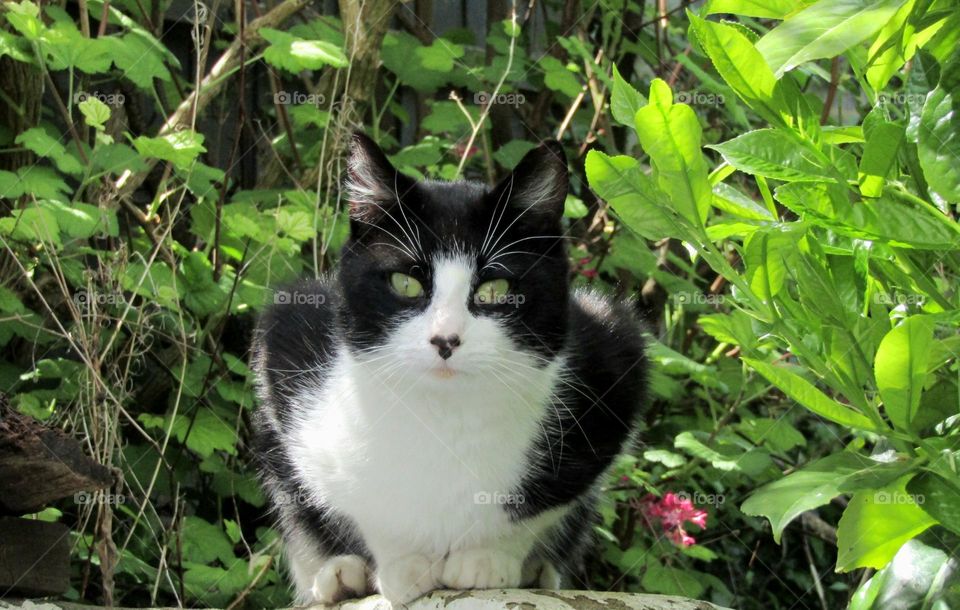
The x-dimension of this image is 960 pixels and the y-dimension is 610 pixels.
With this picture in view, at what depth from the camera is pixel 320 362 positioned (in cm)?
180

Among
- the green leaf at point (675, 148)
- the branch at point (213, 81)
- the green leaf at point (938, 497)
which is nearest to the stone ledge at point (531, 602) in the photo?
the green leaf at point (938, 497)

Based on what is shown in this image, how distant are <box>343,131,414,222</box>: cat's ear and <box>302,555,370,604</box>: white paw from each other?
22.3 inches

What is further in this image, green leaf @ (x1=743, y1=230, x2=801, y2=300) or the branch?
the branch

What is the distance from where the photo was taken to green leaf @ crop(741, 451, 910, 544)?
859mm

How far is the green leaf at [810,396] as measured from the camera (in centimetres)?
89

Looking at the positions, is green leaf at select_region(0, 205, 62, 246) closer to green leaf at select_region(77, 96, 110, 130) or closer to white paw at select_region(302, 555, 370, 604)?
green leaf at select_region(77, 96, 110, 130)

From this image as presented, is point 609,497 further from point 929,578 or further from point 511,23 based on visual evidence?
point 929,578

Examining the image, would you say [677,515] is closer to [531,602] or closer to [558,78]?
[531,602]

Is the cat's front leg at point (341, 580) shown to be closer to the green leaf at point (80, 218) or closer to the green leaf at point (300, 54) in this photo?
the green leaf at point (80, 218)

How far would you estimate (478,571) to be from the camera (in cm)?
155

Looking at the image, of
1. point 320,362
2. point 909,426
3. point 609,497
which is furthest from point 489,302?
point 609,497

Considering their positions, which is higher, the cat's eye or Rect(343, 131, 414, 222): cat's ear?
Rect(343, 131, 414, 222): cat's ear

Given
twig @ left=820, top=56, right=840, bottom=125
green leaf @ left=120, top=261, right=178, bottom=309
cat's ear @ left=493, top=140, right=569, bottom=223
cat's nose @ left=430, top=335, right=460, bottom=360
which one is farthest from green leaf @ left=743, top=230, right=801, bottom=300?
twig @ left=820, top=56, right=840, bottom=125

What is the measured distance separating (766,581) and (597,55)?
1.68 metres
